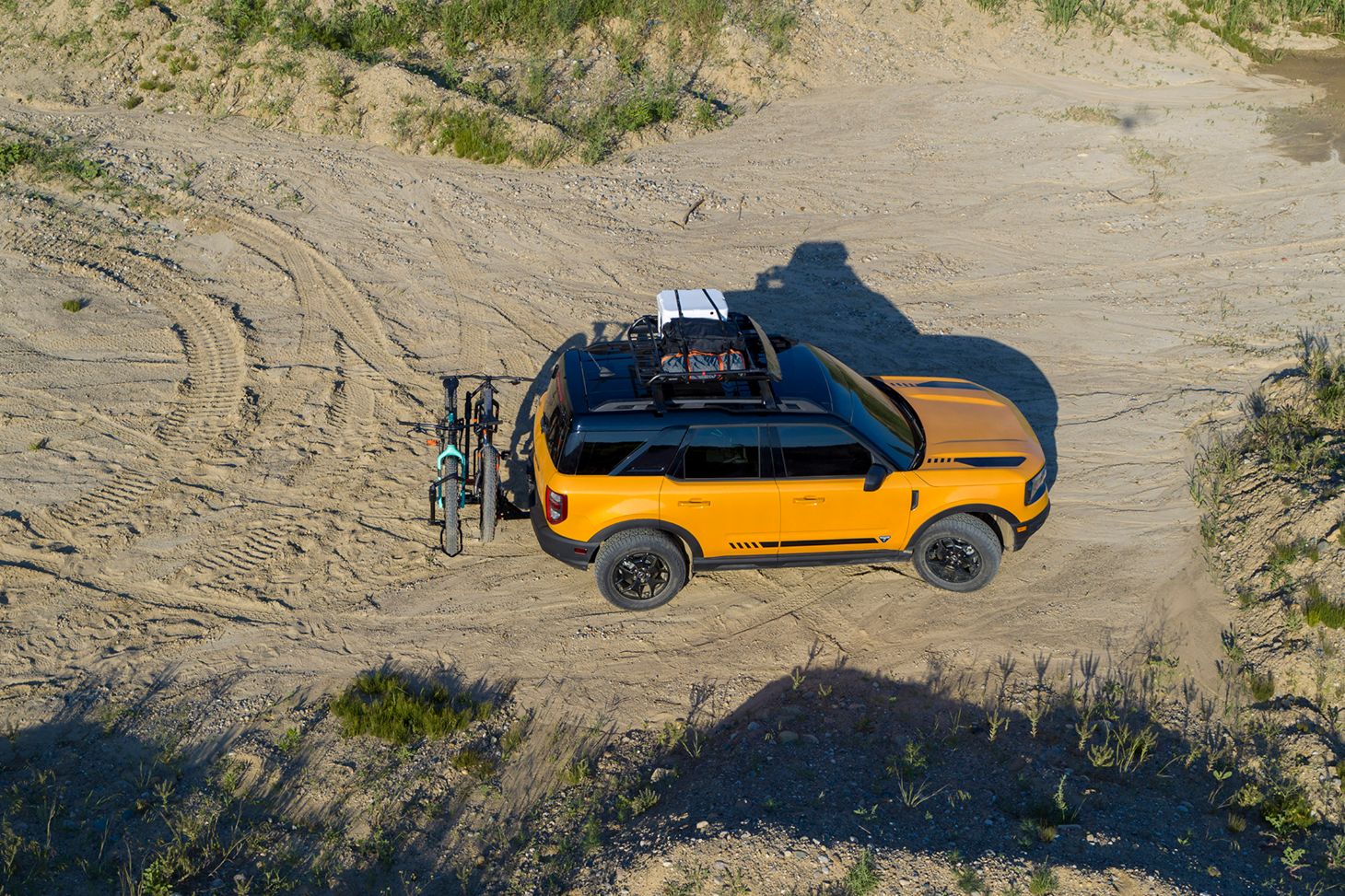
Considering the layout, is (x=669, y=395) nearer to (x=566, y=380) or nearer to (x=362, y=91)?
(x=566, y=380)

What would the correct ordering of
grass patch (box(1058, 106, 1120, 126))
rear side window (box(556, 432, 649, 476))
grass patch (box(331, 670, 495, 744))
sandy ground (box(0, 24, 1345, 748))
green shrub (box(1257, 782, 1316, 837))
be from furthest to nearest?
grass patch (box(1058, 106, 1120, 126)) → sandy ground (box(0, 24, 1345, 748)) → rear side window (box(556, 432, 649, 476)) → grass patch (box(331, 670, 495, 744)) → green shrub (box(1257, 782, 1316, 837))

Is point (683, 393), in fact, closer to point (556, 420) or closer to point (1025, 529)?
point (556, 420)

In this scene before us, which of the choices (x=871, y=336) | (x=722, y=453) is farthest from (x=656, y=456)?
(x=871, y=336)

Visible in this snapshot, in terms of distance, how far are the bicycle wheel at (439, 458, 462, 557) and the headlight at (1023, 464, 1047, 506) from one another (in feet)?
16.1

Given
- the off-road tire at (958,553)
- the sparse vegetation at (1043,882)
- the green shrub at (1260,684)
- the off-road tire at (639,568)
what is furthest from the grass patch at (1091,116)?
the sparse vegetation at (1043,882)

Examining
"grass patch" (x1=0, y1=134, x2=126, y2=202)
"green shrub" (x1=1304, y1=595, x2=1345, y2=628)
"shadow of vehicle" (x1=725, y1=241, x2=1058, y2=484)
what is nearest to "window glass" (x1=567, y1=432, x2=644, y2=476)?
"shadow of vehicle" (x1=725, y1=241, x2=1058, y2=484)

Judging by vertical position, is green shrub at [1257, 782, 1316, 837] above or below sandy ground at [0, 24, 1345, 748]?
below

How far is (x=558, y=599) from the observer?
9.30 meters

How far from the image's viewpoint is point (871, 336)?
1351 centimetres

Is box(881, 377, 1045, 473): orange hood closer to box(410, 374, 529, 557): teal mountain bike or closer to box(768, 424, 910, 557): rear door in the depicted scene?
box(768, 424, 910, 557): rear door

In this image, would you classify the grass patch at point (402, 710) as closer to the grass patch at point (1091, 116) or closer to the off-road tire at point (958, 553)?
the off-road tire at point (958, 553)

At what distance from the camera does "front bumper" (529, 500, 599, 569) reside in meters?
8.66

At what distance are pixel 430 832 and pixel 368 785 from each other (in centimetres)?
63

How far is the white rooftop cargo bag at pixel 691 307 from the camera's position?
381 inches
